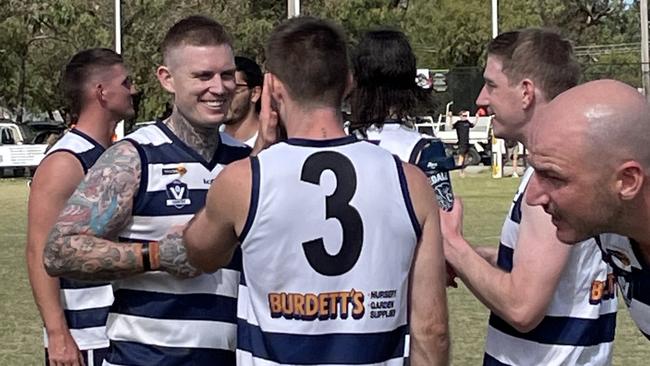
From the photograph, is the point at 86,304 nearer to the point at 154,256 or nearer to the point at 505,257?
the point at 154,256

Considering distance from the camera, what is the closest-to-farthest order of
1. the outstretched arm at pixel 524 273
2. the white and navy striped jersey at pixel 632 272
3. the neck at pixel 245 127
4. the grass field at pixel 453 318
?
the white and navy striped jersey at pixel 632 272 → the outstretched arm at pixel 524 273 → the neck at pixel 245 127 → the grass field at pixel 453 318

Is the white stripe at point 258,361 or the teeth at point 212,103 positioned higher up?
the teeth at point 212,103

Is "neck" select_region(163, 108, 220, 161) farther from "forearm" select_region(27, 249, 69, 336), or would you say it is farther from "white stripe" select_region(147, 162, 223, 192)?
"forearm" select_region(27, 249, 69, 336)

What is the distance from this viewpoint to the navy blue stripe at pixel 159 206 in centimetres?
489

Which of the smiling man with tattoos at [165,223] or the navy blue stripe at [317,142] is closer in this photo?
the navy blue stripe at [317,142]

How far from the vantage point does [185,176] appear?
16.3 ft

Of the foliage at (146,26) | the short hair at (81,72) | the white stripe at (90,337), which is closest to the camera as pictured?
the white stripe at (90,337)

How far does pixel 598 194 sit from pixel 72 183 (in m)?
3.05

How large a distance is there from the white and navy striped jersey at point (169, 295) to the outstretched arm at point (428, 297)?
97cm

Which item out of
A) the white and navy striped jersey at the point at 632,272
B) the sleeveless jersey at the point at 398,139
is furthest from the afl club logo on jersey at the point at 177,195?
the white and navy striped jersey at the point at 632,272

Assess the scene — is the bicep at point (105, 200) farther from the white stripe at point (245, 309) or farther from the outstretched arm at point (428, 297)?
the outstretched arm at point (428, 297)

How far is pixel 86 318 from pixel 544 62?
244 cm

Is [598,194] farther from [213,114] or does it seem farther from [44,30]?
[44,30]

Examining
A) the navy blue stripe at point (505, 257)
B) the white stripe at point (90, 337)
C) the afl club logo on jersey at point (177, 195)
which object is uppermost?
the afl club logo on jersey at point (177, 195)
